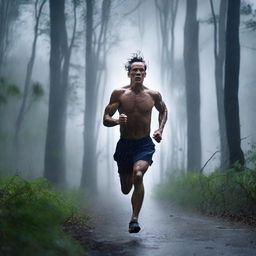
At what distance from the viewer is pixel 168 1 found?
26703 millimetres

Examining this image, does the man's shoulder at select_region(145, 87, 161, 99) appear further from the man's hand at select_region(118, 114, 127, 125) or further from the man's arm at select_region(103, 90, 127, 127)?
the man's hand at select_region(118, 114, 127, 125)

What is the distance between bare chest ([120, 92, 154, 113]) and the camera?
19.9ft

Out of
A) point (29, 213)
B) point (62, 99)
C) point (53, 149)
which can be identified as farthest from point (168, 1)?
point (29, 213)

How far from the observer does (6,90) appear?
12.6m

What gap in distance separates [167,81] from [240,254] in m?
27.8

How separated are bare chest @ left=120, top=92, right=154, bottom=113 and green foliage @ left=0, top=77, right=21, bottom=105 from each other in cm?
619

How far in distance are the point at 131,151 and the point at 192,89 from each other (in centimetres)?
1279

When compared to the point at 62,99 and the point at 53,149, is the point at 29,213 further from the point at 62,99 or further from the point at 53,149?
the point at 62,99

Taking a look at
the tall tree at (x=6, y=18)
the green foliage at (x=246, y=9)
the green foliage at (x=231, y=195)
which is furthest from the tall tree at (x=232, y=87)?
the tall tree at (x=6, y=18)

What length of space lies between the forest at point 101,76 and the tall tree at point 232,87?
1.0 inches

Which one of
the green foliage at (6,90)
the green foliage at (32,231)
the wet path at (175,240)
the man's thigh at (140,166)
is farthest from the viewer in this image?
the green foliage at (6,90)

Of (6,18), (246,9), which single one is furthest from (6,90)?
(6,18)

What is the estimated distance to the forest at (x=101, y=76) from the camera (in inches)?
442

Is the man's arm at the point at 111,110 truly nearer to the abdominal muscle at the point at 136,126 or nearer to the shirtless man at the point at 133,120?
the shirtless man at the point at 133,120
